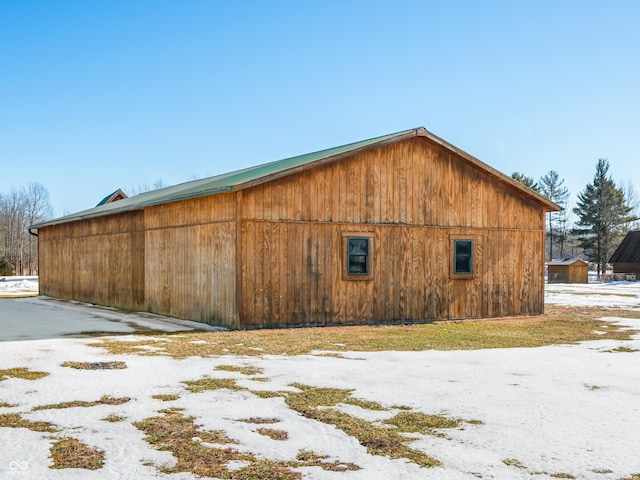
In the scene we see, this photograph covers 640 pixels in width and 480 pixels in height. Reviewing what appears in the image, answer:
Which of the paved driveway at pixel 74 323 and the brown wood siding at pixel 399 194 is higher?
the brown wood siding at pixel 399 194

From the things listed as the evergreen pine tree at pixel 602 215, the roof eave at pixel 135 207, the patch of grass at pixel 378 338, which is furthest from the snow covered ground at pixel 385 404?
the evergreen pine tree at pixel 602 215

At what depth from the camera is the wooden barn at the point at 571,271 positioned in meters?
51.2

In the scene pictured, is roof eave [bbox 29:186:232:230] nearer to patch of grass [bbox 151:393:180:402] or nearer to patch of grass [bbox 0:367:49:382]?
patch of grass [bbox 0:367:49:382]

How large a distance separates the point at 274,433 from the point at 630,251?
57.4 m

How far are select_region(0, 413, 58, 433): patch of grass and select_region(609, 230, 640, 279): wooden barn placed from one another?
56126mm

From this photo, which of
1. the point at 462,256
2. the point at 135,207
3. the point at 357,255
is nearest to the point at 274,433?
the point at 357,255

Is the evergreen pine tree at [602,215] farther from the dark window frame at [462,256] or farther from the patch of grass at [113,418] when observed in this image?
the patch of grass at [113,418]

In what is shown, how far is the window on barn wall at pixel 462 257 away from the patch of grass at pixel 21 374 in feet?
39.1

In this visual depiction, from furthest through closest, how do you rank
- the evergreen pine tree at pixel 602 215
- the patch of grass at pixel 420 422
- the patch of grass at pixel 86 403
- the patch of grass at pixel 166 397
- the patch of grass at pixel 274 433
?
1. the evergreen pine tree at pixel 602 215
2. the patch of grass at pixel 166 397
3. the patch of grass at pixel 86 403
4. the patch of grass at pixel 420 422
5. the patch of grass at pixel 274 433

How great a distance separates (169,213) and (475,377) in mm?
11568

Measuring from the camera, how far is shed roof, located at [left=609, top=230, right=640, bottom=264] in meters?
56.2

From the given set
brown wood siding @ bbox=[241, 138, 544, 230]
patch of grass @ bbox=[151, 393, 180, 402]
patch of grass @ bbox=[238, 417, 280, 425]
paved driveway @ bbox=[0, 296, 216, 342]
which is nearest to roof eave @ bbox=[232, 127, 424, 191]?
brown wood siding @ bbox=[241, 138, 544, 230]

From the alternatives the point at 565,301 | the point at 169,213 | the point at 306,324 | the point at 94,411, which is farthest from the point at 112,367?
the point at 565,301

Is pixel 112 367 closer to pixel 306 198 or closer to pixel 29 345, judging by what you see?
pixel 29 345
